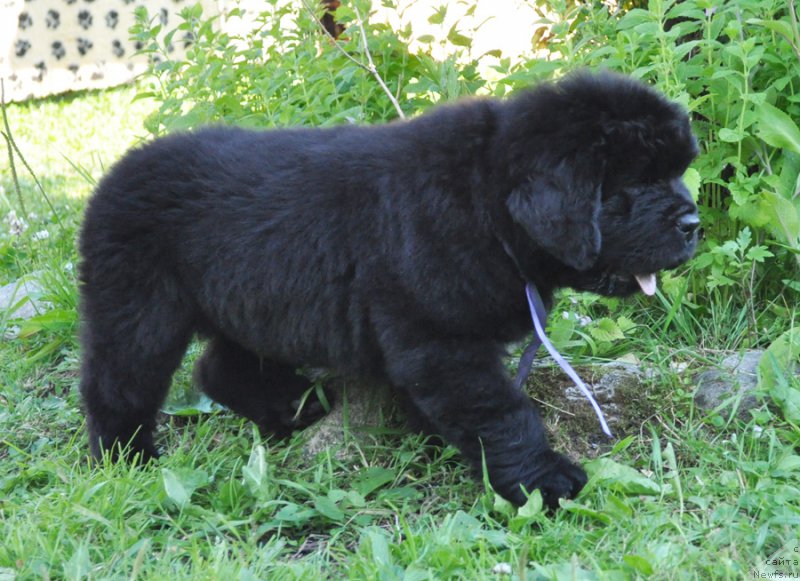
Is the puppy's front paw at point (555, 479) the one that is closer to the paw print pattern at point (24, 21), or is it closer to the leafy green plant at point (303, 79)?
the leafy green plant at point (303, 79)

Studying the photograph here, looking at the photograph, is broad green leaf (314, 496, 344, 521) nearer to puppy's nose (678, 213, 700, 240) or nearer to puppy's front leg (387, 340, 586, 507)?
puppy's front leg (387, 340, 586, 507)

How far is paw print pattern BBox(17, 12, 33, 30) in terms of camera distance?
1000 cm

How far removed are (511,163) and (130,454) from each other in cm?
165

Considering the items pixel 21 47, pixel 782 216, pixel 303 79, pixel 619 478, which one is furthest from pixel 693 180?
pixel 21 47

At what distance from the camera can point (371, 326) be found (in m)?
3.00

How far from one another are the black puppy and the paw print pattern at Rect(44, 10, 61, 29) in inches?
306

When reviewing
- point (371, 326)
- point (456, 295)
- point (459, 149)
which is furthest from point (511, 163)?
point (371, 326)

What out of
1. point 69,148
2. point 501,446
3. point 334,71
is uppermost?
point 334,71

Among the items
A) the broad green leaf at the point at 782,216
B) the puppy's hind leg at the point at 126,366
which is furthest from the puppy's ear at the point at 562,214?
the puppy's hind leg at the point at 126,366

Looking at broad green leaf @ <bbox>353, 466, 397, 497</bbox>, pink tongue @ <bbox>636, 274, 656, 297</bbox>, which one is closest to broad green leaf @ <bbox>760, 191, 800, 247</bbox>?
pink tongue @ <bbox>636, 274, 656, 297</bbox>

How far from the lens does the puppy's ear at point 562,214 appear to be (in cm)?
266

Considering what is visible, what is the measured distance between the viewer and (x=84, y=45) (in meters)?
10.3

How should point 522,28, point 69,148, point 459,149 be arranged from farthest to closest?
point 69,148, point 522,28, point 459,149

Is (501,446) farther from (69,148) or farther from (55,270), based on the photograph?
(69,148)
